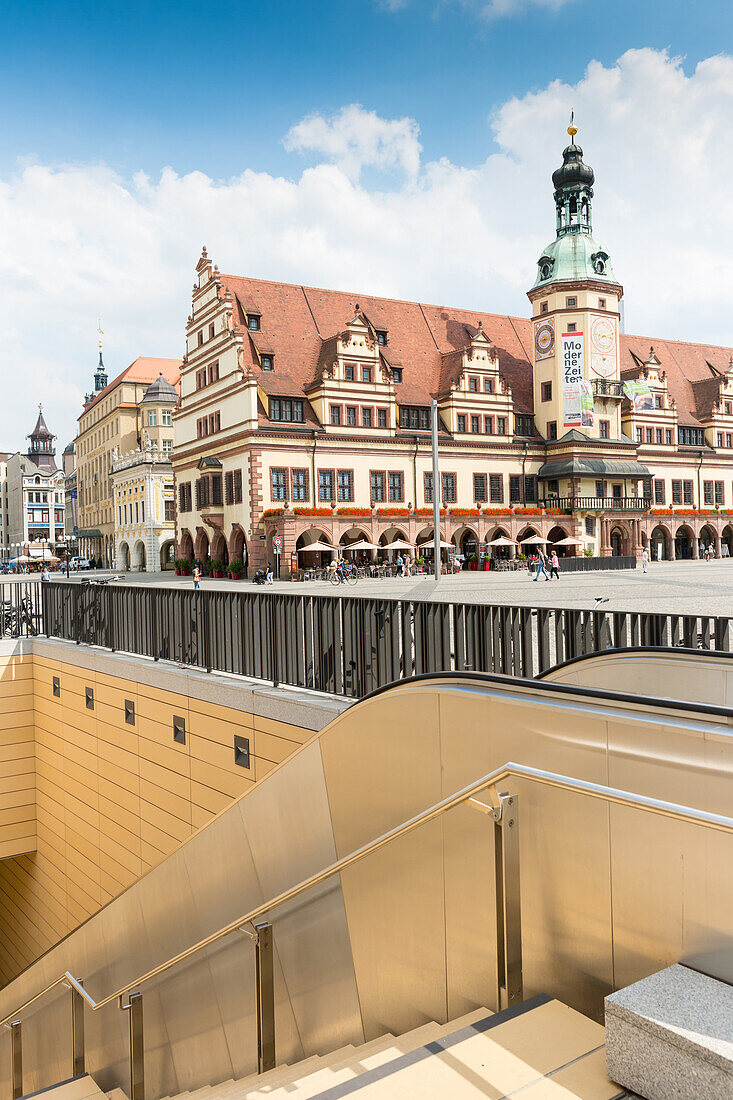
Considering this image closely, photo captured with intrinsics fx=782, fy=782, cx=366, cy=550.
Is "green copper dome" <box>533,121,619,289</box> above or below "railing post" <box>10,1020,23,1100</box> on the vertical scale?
above

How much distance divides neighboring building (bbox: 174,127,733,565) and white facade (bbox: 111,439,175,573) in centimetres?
1753

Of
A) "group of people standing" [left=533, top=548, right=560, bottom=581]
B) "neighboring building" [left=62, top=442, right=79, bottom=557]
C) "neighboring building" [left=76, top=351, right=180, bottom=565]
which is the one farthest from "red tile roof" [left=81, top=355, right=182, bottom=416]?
"group of people standing" [left=533, top=548, right=560, bottom=581]

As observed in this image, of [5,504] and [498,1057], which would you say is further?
[5,504]

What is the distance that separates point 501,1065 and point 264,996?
2111mm

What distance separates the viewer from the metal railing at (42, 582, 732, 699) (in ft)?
22.5

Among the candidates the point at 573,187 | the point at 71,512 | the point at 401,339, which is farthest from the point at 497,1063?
the point at 71,512

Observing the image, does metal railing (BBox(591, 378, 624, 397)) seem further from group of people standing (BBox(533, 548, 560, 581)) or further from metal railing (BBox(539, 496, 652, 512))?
group of people standing (BBox(533, 548, 560, 581))

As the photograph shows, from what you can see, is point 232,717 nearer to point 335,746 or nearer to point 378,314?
point 335,746

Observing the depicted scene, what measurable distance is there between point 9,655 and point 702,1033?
15473 mm

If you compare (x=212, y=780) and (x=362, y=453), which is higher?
(x=362, y=453)

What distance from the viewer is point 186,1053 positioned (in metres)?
5.58

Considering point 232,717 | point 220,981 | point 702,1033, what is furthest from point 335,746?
point 232,717

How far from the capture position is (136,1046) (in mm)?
5660

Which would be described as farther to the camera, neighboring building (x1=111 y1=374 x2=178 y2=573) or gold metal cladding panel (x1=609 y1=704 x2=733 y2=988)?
neighboring building (x1=111 y1=374 x2=178 y2=573)
